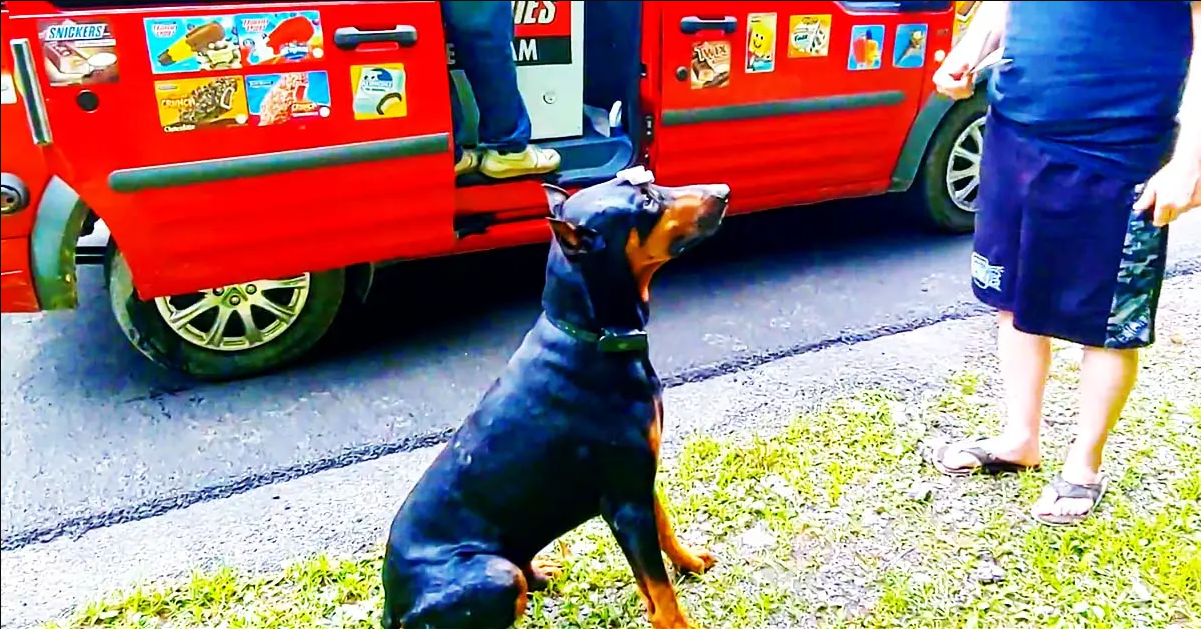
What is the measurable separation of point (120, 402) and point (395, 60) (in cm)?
162

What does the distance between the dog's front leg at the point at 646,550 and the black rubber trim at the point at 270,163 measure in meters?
1.85

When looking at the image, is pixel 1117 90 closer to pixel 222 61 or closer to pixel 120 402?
pixel 222 61

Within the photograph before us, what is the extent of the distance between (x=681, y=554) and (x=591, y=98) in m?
2.81

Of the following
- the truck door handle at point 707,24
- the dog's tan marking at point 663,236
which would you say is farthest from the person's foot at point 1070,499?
the truck door handle at point 707,24

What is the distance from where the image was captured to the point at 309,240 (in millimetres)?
3547

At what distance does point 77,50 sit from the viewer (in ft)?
9.77

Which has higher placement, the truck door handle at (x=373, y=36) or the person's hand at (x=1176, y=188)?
the truck door handle at (x=373, y=36)

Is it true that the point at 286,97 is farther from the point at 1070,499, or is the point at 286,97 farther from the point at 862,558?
the point at 1070,499

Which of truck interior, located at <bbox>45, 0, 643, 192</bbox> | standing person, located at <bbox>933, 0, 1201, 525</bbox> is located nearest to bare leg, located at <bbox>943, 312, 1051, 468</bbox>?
standing person, located at <bbox>933, 0, 1201, 525</bbox>

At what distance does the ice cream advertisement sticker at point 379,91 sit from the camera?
337cm

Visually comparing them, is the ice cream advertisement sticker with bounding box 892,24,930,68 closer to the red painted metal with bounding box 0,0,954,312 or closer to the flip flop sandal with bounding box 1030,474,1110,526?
the red painted metal with bounding box 0,0,954,312

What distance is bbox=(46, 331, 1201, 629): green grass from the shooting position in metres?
2.42

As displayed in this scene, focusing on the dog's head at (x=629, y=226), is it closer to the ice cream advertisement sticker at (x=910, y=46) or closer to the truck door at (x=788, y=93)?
the truck door at (x=788, y=93)

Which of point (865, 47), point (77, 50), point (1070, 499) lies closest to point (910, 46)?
point (865, 47)
